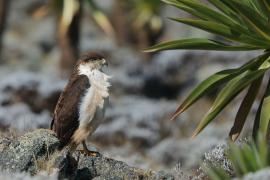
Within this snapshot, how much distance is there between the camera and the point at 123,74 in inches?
1038

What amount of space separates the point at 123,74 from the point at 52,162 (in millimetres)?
18304

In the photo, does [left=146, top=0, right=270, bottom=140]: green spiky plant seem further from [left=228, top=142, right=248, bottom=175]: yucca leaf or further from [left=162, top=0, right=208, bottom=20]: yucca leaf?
[left=228, top=142, right=248, bottom=175]: yucca leaf

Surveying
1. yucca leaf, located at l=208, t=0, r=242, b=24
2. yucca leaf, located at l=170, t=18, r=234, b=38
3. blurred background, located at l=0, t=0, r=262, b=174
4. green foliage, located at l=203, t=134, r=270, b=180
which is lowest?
green foliage, located at l=203, t=134, r=270, b=180

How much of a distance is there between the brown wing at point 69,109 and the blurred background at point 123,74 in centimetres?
83

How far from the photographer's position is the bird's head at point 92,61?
30.7ft

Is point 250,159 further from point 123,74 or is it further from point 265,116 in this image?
point 123,74

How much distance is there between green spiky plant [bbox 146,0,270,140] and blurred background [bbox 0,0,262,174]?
41 centimetres

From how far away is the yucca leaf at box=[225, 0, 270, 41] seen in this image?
8.86 metres

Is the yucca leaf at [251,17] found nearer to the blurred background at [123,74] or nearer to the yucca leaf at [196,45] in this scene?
the yucca leaf at [196,45]

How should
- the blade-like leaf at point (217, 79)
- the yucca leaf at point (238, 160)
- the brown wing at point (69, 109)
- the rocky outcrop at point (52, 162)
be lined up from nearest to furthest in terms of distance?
the yucca leaf at point (238, 160) < the rocky outcrop at point (52, 162) < the brown wing at point (69, 109) < the blade-like leaf at point (217, 79)

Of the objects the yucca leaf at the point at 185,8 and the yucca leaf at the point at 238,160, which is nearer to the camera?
the yucca leaf at the point at 238,160

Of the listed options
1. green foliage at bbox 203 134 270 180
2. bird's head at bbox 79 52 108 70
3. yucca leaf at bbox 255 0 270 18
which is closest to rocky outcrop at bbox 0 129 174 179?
bird's head at bbox 79 52 108 70

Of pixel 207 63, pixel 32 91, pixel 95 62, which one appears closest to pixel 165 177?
pixel 95 62

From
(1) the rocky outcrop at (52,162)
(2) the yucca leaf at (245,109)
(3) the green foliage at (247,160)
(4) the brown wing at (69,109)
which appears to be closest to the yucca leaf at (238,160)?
(3) the green foliage at (247,160)
